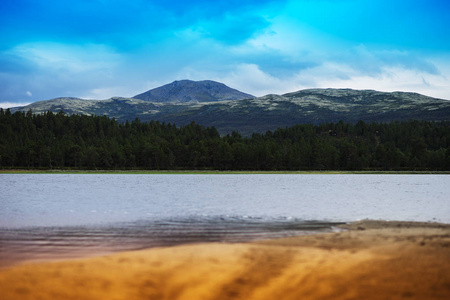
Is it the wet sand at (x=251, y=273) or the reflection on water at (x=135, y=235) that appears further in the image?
the reflection on water at (x=135, y=235)

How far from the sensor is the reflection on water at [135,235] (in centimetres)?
1798

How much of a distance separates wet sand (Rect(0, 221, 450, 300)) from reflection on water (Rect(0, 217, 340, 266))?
1.71 meters

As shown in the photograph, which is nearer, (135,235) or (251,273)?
(251,273)

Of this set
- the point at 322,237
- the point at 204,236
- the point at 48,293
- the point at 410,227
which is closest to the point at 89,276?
the point at 48,293

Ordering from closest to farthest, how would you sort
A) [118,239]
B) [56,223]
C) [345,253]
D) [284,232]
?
[345,253] → [118,239] → [284,232] → [56,223]

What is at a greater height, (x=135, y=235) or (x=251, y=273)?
(x=251, y=273)

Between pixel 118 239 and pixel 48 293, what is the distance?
9.00 m

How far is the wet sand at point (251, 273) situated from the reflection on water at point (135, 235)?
67.2 inches

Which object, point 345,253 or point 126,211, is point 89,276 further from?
point 126,211

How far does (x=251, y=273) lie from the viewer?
1420 cm

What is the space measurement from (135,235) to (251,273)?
9.94m

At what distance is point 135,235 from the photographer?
2244 centimetres

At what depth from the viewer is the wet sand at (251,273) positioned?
12.2 meters

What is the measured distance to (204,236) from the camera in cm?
2211
